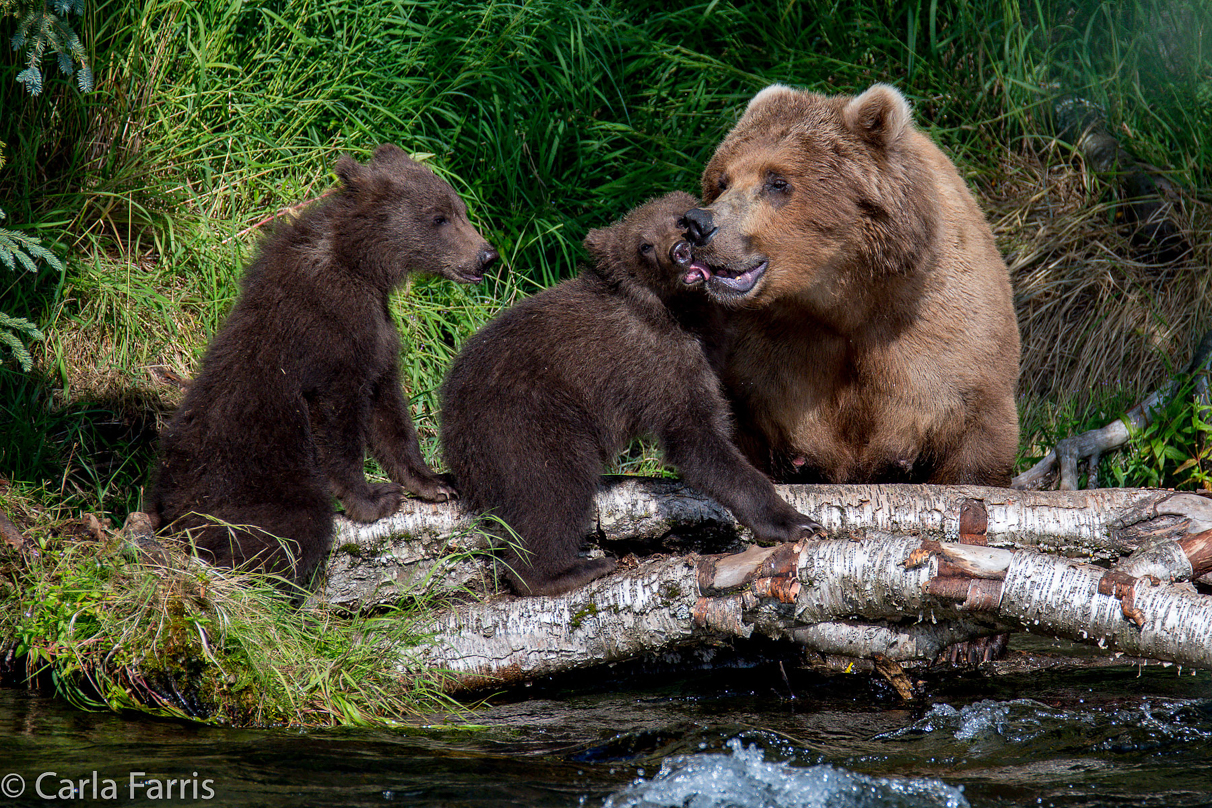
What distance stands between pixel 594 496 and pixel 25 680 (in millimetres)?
2157

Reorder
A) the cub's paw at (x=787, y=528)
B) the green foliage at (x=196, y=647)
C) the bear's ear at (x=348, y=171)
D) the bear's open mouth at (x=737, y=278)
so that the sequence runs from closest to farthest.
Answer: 1. the green foliage at (x=196, y=647)
2. the cub's paw at (x=787, y=528)
3. the bear's open mouth at (x=737, y=278)
4. the bear's ear at (x=348, y=171)

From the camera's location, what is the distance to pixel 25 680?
4277 mm

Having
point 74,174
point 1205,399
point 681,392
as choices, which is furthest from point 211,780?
point 1205,399

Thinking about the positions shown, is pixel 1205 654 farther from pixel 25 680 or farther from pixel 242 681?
pixel 25 680

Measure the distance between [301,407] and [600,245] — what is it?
1339mm

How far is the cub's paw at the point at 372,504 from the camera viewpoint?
14.9ft

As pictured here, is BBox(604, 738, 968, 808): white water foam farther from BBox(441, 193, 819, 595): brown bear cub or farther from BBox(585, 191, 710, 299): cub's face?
BBox(585, 191, 710, 299): cub's face

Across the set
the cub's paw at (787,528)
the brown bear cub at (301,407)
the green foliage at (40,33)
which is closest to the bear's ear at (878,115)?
the cub's paw at (787,528)

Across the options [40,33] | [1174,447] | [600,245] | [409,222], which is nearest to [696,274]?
[600,245]

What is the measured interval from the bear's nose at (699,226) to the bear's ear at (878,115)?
729mm

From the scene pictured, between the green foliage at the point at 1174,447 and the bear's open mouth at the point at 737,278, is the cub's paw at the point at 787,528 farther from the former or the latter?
the green foliage at the point at 1174,447

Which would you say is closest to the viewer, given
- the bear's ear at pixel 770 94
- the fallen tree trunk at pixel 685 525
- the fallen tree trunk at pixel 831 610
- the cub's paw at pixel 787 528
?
the fallen tree trunk at pixel 831 610

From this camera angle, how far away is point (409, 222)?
5.05 meters

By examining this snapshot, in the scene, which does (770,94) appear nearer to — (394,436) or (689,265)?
(689,265)
